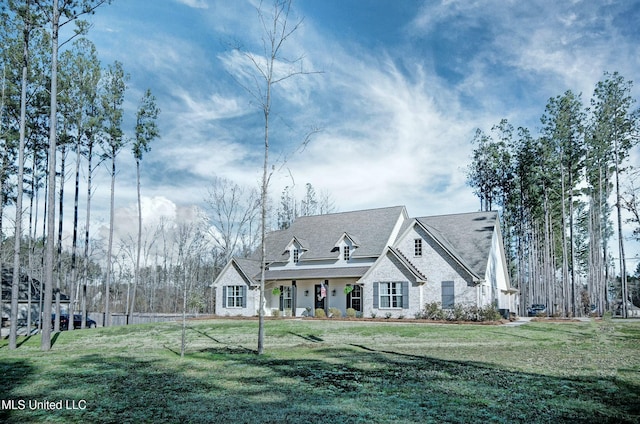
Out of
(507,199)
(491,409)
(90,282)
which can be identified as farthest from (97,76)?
(90,282)

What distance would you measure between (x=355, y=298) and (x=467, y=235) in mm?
8398

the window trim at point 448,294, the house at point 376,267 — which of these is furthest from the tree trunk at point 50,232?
the window trim at point 448,294

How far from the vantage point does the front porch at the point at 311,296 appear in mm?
30062

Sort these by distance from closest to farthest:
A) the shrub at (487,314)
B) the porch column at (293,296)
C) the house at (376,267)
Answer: the shrub at (487,314) → the house at (376,267) → the porch column at (293,296)

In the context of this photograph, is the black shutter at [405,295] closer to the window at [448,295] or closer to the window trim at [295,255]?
the window at [448,295]

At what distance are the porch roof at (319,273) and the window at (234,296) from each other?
2.32m

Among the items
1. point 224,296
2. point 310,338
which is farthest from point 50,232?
point 224,296

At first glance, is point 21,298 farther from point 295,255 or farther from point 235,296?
point 295,255

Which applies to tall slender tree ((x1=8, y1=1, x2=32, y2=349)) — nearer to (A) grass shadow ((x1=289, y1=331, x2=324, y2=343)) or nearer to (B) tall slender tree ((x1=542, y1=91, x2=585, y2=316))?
(A) grass shadow ((x1=289, y1=331, x2=324, y2=343))

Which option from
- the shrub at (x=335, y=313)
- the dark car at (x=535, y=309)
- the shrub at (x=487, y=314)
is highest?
the shrub at (x=487, y=314)

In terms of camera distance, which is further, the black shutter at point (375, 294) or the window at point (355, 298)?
the window at point (355, 298)

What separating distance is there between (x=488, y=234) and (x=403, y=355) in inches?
753

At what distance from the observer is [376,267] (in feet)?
93.4

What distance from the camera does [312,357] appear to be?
11766 mm
